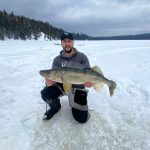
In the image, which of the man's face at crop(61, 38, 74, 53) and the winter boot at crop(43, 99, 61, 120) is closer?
the man's face at crop(61, 38, 74, 53)

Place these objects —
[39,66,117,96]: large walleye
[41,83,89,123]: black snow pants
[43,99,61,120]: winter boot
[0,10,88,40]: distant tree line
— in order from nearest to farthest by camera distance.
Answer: [39,66,117,96]: large walleye
[41,83,89,123]: black snow pants
[43,99,61,120]: winter boot
[0,10,88,40]: distant tree line

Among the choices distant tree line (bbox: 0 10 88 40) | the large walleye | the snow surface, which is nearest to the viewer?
the snow surface

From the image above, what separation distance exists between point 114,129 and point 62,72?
1435mm

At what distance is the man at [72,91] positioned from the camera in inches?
220

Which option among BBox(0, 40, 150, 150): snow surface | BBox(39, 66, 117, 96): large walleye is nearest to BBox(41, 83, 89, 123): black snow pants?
BBox(0, 40, 150, 150): snow surface

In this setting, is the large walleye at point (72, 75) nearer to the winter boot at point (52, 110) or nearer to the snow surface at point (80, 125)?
the snow surface at point (80, 125)

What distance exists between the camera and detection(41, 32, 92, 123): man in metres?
5.59

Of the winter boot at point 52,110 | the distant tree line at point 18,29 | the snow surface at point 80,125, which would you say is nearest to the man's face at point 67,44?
the winter boot at point 52,110

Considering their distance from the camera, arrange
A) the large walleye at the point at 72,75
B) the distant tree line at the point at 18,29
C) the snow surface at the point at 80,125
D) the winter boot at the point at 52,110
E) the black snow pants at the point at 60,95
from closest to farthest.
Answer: the snow surface at the point at 80,125, the large walleye at the point at 72,75, the black snow pants at the point at 60,95, the winter boot at the point at 52,110, the distant tree line at the point at 18,29

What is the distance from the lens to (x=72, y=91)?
572cm

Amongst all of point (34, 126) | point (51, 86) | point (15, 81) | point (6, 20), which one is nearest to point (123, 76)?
point (15, 81)

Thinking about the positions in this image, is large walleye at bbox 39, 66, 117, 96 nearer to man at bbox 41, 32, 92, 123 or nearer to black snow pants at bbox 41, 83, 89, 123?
man at bbox 41, 32, 92, 123

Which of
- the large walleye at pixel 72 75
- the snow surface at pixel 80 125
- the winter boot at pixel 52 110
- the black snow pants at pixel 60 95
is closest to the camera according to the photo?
the snow surface at pixel 80 125

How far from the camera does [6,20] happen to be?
8250 centimetres
